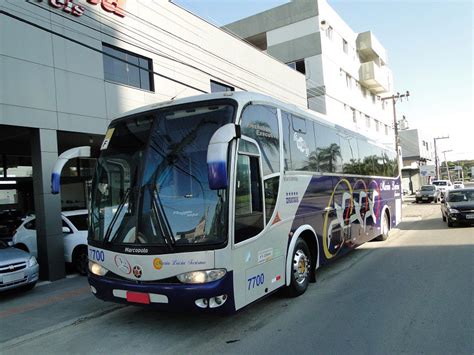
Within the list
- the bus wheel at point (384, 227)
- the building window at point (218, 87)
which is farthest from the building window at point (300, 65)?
the bus wheel at point (384, 227)

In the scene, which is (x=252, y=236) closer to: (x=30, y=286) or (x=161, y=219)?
(x=161, y=219)

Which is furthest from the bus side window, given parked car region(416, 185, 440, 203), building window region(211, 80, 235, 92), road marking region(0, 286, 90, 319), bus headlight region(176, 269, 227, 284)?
parked car region(416, 185, 440, 203)

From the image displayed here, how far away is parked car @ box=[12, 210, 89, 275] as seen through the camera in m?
10.4

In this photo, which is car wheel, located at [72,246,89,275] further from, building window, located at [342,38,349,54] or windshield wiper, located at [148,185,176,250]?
building window, located at [342,38,349,54]

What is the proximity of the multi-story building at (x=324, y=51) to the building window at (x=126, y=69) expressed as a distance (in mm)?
16659

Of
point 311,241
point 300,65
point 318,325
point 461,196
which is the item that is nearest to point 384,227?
point 311,241

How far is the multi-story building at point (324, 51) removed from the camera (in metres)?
28.0

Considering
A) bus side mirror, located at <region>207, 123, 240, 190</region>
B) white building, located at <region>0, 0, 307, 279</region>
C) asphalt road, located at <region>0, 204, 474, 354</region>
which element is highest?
white building, located at <region>0, 0, 307, 279</region>

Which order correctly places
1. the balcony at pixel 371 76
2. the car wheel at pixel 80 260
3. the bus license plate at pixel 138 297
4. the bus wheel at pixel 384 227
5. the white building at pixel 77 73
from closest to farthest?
the bus license plate at pixel 138 297 < the white building at pixel 77 73 < the car wheel at pixel 80 260 < the bus wheel at pixel 384 227 < the balcony at pixel 371 76

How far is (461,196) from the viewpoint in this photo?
1691 cm

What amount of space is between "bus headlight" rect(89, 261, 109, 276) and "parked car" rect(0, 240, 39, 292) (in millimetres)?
3329

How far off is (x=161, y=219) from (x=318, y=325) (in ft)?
8.09

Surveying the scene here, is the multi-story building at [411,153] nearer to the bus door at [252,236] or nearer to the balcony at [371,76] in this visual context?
the balcony at [371,76]

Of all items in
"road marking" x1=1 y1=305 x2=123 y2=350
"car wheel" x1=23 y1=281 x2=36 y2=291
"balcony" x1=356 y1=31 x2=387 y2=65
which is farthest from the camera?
"balcony" x1=356 y1=31 x2=387 y2=65
